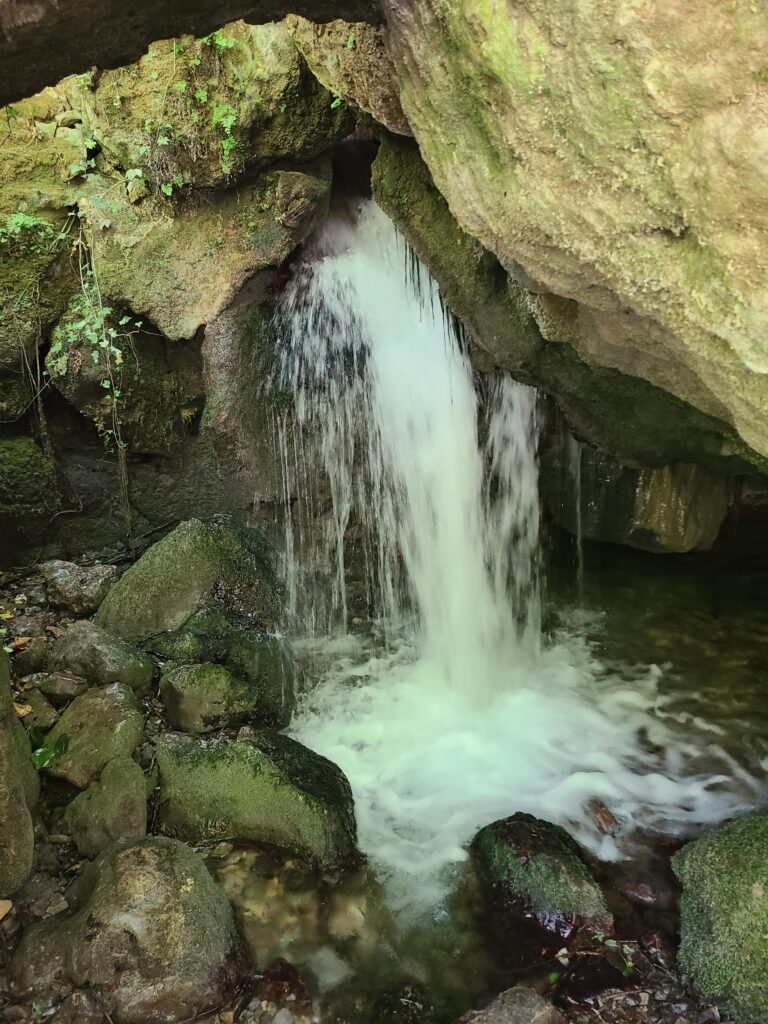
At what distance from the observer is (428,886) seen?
3.87 metres

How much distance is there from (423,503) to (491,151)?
3.78 metres

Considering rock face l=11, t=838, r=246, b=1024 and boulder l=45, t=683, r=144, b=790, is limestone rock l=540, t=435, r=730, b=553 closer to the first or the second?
boulder l=45, t=683, r=144, b=790

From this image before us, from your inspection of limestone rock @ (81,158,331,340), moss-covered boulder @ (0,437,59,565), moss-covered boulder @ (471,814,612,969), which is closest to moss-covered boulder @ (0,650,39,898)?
moss-covered boulder @ (471,814,612,969)

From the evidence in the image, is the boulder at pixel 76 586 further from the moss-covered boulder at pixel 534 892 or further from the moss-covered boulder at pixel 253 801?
the moss-covered boulder at pixel 534 892

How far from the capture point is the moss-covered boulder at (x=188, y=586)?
5473 millimetres

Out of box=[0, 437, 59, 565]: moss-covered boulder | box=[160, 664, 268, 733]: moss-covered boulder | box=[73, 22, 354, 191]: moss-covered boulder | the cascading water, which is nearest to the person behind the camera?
box=[160, 664, 268, 733]: moss-covered boulder

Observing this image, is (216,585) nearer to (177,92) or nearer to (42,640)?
(42,640)

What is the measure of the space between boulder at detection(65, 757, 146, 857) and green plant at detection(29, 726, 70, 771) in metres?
0.33

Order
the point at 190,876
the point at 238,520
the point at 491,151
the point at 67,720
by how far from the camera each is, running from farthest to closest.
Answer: the point at 238,520 → the point at 67,720 → the point at 190,876 → the point at 491,151

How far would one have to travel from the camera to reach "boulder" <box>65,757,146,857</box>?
381 centimetres

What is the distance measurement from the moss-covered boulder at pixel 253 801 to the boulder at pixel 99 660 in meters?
0.77

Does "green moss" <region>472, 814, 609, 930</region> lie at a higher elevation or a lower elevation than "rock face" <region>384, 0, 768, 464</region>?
lower

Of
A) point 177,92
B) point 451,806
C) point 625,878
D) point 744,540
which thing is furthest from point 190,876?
point 744,540

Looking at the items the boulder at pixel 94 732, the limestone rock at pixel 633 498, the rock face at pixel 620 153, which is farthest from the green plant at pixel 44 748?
Answer: the limestone rock at pixel 633 498
